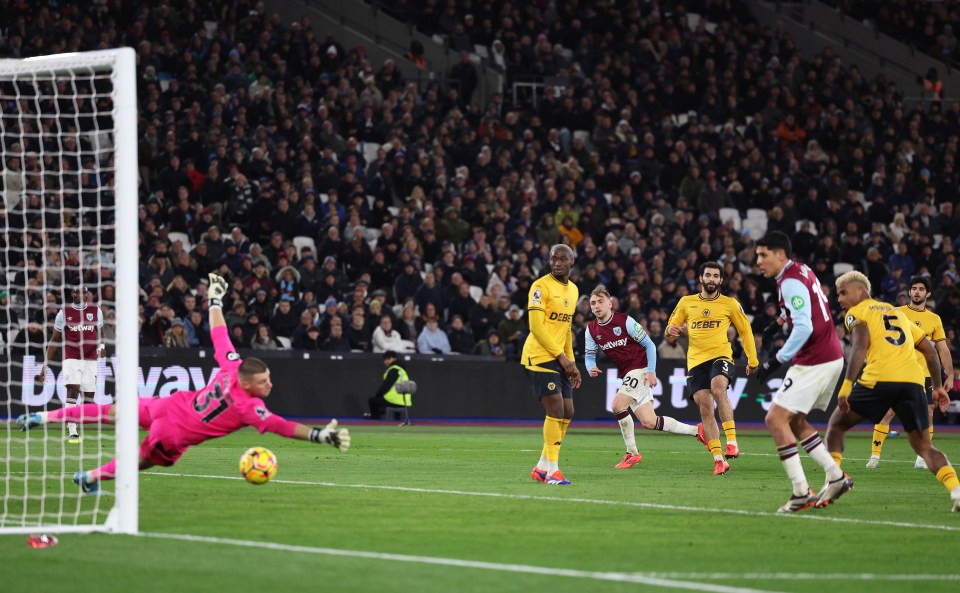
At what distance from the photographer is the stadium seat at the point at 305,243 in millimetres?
28141

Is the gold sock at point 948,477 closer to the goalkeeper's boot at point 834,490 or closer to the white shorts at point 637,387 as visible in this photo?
the goalkeeper's boot at point 834,490

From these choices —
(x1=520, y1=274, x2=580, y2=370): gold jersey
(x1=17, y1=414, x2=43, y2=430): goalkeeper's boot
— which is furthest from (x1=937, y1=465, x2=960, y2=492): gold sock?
(x1=17, y1=414, x2=43, y2=430): goalkeeper's boot

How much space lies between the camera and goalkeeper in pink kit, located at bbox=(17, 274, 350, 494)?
35.1ft

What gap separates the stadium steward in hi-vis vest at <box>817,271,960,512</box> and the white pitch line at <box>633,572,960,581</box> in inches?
144

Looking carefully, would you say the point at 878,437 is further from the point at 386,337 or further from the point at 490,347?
the point at 386,337

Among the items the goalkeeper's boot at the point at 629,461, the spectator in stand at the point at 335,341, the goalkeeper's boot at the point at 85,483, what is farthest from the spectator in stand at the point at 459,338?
the goalkeeper's boot at the point at 85,483

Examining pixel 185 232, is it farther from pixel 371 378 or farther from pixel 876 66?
pixel 876 66

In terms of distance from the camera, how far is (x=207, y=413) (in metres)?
10.9

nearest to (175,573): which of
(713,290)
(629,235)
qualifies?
(713,290)

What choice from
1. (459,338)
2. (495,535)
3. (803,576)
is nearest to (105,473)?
(495,535)

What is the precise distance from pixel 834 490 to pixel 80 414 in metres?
6.42

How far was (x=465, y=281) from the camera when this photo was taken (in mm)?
28297

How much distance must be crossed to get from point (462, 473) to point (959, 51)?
31162 millimetres

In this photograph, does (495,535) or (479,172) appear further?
(479,172)
